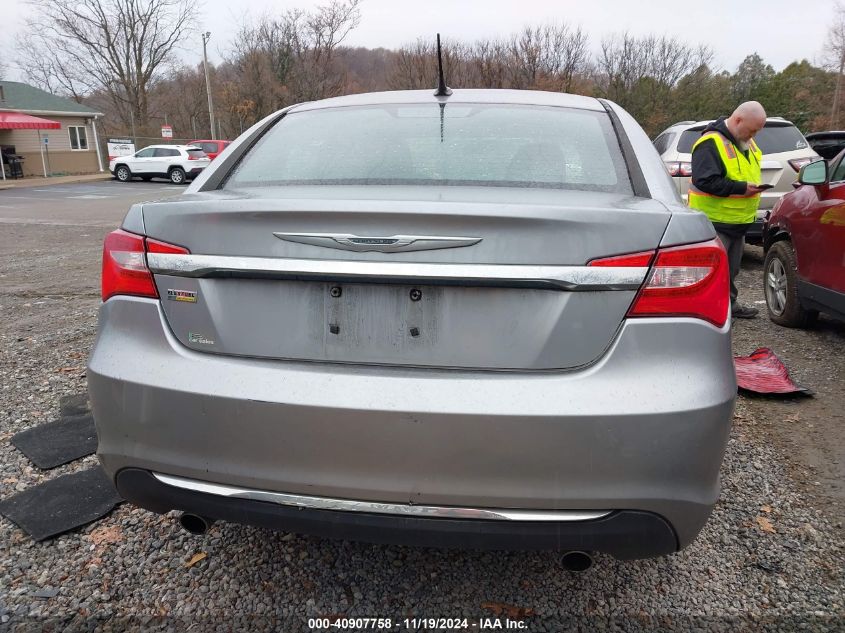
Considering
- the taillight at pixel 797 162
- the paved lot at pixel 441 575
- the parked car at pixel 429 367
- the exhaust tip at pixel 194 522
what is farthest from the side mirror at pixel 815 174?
the exhaust tip at pixel 194 522

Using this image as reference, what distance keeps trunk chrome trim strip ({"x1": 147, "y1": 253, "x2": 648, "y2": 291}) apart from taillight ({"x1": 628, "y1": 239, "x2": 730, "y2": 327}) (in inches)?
1.8

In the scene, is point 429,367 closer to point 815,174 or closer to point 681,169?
point 815,174

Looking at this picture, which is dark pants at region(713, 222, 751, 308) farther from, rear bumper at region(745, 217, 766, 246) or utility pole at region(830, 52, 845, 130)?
utility pole at region(830, 52, 845, 130)

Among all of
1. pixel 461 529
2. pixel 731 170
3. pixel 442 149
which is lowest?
pixel 461 529

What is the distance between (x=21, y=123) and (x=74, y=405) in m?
33.8

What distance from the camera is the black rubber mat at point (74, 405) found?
11.8 feet

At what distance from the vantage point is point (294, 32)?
41.1 m

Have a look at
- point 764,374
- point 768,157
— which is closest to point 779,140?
point 768,157

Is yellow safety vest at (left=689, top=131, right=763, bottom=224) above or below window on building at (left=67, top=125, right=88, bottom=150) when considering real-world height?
below

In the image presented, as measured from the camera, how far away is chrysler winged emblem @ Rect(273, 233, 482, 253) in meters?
1.62

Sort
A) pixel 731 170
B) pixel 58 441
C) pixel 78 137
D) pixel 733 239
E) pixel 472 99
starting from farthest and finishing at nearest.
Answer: pixel 78 137, pixel 733 239, pixel 731 170, pixel 58 441, pixel 472 99

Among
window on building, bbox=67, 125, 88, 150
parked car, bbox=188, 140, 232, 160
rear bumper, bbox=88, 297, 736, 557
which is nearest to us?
rear bumper, bbox=88, 297, 736, 557

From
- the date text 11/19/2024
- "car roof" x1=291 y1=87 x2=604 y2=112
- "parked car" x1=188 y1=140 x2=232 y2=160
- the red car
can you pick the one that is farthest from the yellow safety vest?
"parked car" x1=188 y1=140 x2=232 y2=160

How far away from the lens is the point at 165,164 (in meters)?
29.7
